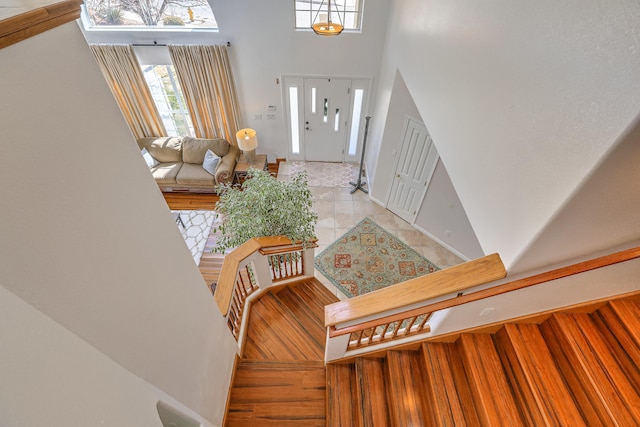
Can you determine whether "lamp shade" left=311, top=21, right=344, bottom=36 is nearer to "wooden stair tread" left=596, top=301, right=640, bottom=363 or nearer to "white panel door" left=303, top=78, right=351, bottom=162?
"white panel door" left=303, top=78, right=351, bottom=162

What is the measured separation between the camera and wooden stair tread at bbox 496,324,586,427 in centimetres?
157

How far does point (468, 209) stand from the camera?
2.02 m

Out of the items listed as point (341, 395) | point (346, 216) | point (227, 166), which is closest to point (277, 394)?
point (341, 395)

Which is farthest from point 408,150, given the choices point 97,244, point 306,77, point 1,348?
point 1,348

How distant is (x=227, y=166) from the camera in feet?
17.8

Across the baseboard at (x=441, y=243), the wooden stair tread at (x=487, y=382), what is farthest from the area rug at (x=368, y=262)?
the wooden stair tread at (x=487, y=382)

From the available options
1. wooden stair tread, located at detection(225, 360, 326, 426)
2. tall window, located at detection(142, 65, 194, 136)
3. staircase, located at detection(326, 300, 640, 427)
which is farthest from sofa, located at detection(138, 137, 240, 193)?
staircase, located at detection(326, 300, 640, 427)

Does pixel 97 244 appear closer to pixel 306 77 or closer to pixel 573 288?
pixel 573 288

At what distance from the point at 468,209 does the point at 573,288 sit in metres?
0.72

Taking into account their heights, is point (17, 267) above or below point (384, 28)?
above

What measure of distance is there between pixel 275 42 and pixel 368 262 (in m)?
3.97

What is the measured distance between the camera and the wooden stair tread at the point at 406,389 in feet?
6.39

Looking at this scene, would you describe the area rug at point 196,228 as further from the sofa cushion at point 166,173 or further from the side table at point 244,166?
the side table at point 244,166

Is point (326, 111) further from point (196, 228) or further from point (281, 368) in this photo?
point (281, 368)
